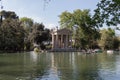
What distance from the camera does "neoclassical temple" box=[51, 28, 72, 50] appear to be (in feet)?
408

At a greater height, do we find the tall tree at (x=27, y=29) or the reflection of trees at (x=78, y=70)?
the tall tree at (x=27, y=29)

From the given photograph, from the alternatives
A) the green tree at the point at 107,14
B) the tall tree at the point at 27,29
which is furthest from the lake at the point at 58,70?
the tall tree at the point at 27,29

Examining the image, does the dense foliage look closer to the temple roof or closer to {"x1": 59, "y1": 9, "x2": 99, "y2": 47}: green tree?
the temple roof

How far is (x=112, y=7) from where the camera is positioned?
1076cm

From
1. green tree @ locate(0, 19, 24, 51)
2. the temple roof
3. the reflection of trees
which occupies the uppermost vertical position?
the temple roof

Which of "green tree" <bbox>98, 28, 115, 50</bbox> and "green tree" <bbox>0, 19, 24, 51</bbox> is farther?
"green tree" <bbox>98, 28, 115, 50</bbox>

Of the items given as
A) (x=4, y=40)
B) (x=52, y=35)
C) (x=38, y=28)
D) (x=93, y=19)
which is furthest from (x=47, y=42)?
(x=93, y=19)

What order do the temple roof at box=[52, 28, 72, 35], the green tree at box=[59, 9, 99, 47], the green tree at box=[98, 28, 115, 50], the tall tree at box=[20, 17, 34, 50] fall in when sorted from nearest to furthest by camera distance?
1. the green tree at box=[59, 9, 99, 47]
2. the tall tree at box=[20, 17, 34, 50]
3. the green tree at box=[98, 28, 115, 50]
4. the temple roof at box=[52, 28, 72, 35]

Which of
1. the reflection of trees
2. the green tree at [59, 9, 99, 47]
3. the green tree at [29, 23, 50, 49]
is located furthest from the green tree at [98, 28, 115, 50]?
the reflection of trees

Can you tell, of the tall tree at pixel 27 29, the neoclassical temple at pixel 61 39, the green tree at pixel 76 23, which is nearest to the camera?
the green tree at pixel 76 23

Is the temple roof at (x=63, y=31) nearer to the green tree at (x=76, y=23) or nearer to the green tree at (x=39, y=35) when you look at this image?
the green tree at (x=39, y=35)

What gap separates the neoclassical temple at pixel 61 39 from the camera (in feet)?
408

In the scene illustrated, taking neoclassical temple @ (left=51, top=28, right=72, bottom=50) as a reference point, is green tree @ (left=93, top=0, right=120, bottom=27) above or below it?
below

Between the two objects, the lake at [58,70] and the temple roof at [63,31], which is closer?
the lake at [58,70]
